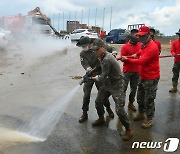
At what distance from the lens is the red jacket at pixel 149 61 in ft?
18.8

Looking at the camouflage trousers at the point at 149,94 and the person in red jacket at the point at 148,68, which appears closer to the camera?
the person in red jacket at the point at 148,68

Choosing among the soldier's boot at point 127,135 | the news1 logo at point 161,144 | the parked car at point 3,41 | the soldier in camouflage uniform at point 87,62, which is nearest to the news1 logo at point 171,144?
the news1 logo at point 161,144

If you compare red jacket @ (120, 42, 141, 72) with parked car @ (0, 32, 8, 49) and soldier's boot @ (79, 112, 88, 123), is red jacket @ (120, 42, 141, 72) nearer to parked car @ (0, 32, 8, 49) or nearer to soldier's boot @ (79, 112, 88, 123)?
soldier's boot @ (79, 112, 88, 123)

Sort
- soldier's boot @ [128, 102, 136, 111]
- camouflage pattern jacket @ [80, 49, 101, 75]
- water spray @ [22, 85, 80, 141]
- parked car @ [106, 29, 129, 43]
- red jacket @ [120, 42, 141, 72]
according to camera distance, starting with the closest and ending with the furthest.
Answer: water spray @ [22, 85, 80, 141] < camouflage pattern jacket @ [80, 49, 101, 75] < red jacket @ [120, 42, 141, 72] < soldier's boot @ [128, 102, 136, 111] < parked car @ [106, 29, 129, 43]

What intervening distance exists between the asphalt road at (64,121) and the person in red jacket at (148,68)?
42 cm

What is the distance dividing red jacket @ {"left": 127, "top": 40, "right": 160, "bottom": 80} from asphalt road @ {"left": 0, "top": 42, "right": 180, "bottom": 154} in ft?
3.44

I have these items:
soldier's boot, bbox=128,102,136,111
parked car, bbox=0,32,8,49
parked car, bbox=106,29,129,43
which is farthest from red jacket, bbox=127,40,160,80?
parked car, bbox=106,29,129,43

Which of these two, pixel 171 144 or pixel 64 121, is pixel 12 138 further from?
pixel 171 144

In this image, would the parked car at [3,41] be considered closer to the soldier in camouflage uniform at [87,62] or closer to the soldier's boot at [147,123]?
the soldier in camouflage uniform at [87,62]

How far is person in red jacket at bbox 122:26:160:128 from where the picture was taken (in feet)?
18.9

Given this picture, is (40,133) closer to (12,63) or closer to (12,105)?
(12,105)

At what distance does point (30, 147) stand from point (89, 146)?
0.98 meters

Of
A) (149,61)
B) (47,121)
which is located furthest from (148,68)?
(47,121)

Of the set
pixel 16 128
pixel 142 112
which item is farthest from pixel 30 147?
pixel 142 112
